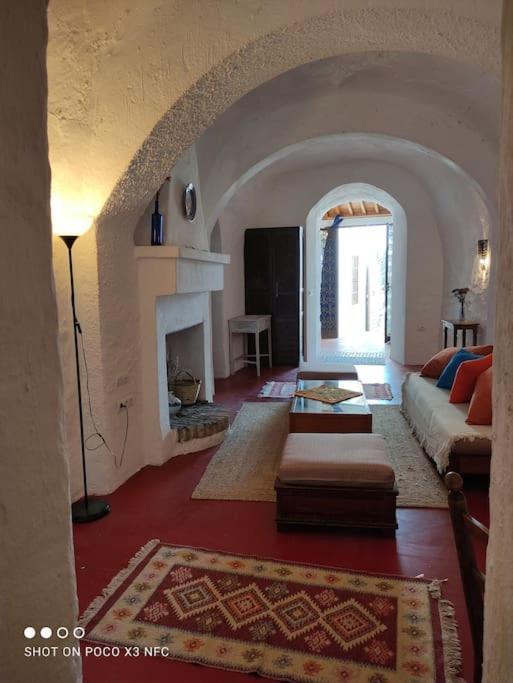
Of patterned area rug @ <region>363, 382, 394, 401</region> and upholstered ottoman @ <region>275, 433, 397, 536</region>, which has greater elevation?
Result: upholstered ottoman @ <region>275, 433, 397, 536</region>

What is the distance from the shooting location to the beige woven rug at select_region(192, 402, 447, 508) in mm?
3020

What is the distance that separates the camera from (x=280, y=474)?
2.56 m

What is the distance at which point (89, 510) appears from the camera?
9.27 feet

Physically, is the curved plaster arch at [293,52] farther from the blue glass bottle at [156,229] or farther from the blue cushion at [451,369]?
the blue cushion at [451,369]

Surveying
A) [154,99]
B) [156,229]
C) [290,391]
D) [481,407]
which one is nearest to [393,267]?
[290,391]

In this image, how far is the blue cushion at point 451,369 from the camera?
4074 mm

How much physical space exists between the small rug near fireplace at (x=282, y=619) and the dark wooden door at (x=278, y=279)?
5.41 m

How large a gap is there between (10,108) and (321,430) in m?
3.00

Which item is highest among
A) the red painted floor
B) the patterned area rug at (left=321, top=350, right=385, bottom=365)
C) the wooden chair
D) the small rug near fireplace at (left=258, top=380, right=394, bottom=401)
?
the wooden chair

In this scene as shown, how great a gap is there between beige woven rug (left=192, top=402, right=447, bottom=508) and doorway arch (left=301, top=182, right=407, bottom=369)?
3.15 metres

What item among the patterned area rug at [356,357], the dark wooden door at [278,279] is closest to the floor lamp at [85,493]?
the dark wooden door at [278,279]

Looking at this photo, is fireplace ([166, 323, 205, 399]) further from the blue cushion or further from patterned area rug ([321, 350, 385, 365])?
patterned area rug ([321, 350, 385, 365])

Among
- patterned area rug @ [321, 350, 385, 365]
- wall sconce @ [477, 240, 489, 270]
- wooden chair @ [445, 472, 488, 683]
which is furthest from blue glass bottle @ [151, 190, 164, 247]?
patterned area rug @ [321, 350, 385, 365]

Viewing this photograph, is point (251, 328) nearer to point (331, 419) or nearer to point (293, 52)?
point (331, 419)
